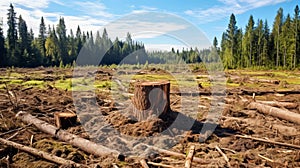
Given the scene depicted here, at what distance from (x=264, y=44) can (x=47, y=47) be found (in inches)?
1822

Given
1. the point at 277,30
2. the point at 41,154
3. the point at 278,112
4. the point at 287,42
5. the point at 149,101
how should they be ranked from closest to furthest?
the point at 41,154, the point at 149,101, the point at 278,112, the point at 287,42, the point at 277,30

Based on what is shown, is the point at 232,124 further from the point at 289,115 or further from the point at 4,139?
the point at 4,139

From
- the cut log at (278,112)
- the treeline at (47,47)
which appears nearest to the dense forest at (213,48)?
the treeline at (47,47)

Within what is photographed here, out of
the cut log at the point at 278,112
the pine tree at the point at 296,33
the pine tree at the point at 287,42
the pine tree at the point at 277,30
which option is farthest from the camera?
the pine tree at the point at 277,30

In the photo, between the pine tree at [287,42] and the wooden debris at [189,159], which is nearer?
the wooden debris at [189,159]

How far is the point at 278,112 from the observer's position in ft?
27.0

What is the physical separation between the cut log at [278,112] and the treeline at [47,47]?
37910 mm

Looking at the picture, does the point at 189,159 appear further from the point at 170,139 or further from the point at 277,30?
the point at 277,30

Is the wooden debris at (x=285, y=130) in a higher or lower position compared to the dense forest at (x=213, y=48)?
A: lower

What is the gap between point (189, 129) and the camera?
6.84 m

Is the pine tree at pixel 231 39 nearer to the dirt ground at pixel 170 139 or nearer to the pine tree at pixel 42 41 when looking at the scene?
the pine tree at pixel 42 41

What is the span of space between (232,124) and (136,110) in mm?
2762

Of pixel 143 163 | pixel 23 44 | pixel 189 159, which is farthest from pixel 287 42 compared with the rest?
pixel 23 44

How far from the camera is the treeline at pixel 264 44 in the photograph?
47806 mm
